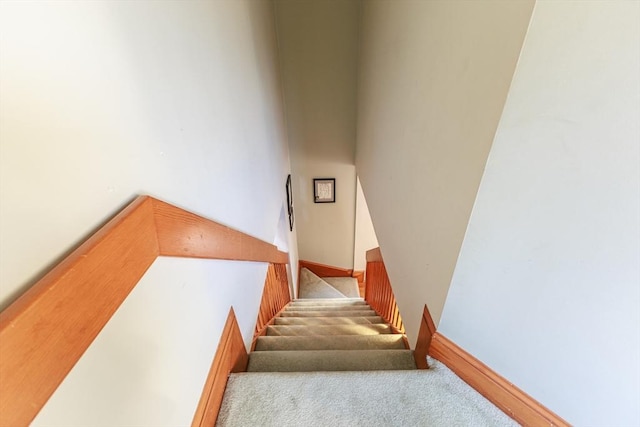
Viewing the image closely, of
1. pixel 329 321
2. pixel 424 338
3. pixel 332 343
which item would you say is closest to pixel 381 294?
pixel 329 321

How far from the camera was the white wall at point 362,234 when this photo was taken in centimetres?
423

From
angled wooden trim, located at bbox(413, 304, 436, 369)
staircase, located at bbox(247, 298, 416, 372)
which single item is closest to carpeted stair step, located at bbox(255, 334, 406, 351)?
staircase, located at bbox(247, 298, 416, 372)

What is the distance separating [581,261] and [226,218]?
3.71 ft

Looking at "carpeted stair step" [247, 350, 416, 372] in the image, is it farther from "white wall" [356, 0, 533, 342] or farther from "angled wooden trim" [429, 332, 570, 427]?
"angled wooden trim" [429, 332, 570, 427]

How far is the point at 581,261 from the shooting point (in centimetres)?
64

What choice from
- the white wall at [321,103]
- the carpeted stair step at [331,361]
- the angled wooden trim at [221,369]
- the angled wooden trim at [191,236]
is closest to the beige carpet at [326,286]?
the white wall at [321,103]

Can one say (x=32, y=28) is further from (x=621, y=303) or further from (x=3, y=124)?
(x=621, y=303)

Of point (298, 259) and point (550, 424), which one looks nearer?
point (550, 424)

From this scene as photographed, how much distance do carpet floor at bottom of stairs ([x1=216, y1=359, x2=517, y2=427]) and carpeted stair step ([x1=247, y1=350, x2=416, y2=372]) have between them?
0.23m

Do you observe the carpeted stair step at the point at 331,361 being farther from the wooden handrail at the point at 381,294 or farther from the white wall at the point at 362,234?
the white wall at the point at 362,234

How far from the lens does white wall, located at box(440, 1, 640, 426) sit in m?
0.47

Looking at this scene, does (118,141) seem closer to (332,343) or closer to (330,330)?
(332,343)

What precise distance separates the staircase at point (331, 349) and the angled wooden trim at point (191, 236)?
566 millimetres

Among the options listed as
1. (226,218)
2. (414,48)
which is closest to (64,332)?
(226,218)
